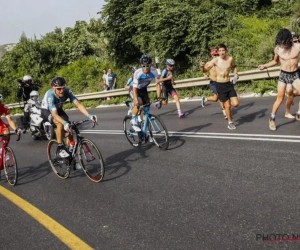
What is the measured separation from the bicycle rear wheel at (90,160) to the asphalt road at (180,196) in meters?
0.18

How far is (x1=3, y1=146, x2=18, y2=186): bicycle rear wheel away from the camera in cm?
706

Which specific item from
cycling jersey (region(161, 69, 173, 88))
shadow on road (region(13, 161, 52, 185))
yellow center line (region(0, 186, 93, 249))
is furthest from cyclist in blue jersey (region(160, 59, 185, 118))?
yellow center line (region(0, 186, 93, 249))

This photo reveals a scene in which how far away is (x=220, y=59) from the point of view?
29.9ft

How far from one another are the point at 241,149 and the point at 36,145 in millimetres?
6865

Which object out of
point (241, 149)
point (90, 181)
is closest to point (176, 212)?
point (90, 181)

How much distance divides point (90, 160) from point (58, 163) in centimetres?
87

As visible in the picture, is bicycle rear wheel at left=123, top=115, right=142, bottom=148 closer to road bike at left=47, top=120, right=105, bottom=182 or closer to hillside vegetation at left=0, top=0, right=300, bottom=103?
road bike at left=47, top=120, right=105, bottom=182

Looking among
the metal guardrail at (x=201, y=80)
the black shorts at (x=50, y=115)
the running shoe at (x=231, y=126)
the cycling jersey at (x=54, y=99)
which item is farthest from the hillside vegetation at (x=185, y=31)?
the cycling jersey at (x=54, y=99)

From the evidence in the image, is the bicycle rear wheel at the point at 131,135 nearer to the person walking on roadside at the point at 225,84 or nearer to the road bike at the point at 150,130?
the road bike at the point at 150,130

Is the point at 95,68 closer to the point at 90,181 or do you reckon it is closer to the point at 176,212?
the point at 90,181

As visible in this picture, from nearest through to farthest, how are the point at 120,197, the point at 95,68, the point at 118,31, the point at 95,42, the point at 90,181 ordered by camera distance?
the point at 120,197, the point at 90,181, the point at 118,31, the point at 95,68, the point at 95,42

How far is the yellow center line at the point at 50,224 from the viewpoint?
4098 mm

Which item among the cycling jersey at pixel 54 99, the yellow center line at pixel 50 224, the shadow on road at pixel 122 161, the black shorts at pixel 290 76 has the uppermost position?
the cycling jersey at pixel 54 99

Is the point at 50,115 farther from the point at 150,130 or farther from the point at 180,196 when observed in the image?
the point at 180,196
